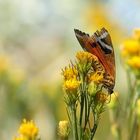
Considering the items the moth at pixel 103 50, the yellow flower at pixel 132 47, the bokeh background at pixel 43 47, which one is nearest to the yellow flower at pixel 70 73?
the moth at pixel 103 50

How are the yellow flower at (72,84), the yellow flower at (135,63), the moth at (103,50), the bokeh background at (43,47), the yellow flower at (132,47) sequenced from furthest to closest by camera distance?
the bokeh background at (43,47), the yellow flower at (132,47), the yellow flower at (135,63), the moth at (103,50), the yellow flower at (72,84)

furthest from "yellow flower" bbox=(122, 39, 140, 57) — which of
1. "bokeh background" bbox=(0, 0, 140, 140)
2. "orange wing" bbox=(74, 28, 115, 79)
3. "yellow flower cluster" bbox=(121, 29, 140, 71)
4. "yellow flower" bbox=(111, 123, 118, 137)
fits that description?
"bokeh background" bbox=(0, 0, 140, 140)

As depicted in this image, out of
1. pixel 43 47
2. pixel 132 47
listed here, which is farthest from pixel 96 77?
pixel 43 47

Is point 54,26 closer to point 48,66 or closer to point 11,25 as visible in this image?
point 11,25

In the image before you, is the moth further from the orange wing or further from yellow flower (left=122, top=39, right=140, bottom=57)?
yellow flower (left=122, top=39, right=140, bottom=57)

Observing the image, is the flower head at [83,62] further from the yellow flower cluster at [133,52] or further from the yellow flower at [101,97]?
the yellow flower cluster at [133,52]

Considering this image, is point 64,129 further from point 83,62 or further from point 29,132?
point 83,62

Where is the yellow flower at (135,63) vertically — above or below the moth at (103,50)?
above
